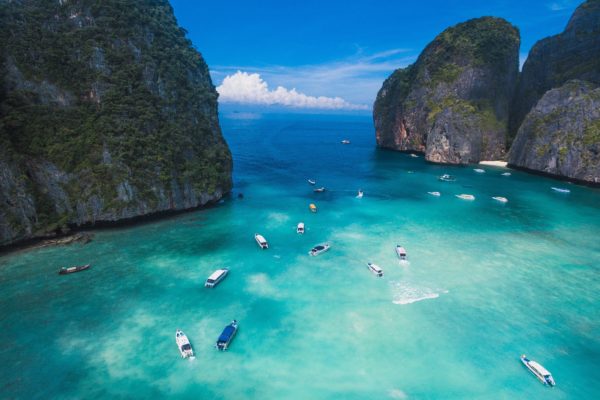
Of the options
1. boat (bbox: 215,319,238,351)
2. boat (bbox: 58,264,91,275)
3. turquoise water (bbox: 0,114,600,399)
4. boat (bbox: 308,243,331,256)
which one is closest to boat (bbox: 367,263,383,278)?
turquoise water (bbox: 0,114,600,399)

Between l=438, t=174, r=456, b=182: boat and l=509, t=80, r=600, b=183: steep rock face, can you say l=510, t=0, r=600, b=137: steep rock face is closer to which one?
l=509, t=80, r=600, b=183: steep rock face

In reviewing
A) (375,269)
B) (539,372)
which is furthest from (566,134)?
(539,372)

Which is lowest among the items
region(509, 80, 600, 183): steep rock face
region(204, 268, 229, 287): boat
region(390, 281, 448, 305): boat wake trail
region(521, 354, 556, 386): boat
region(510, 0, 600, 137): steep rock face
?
region(521, 354, 556, 386): boat

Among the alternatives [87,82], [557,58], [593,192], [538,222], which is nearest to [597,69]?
[557,58]

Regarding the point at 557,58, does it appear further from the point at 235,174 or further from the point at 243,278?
the point at 243,278

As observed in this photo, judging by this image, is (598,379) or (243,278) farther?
(243,278)

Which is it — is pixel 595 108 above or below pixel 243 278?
above

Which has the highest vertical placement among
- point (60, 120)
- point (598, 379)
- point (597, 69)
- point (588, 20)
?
point (588, 20)
